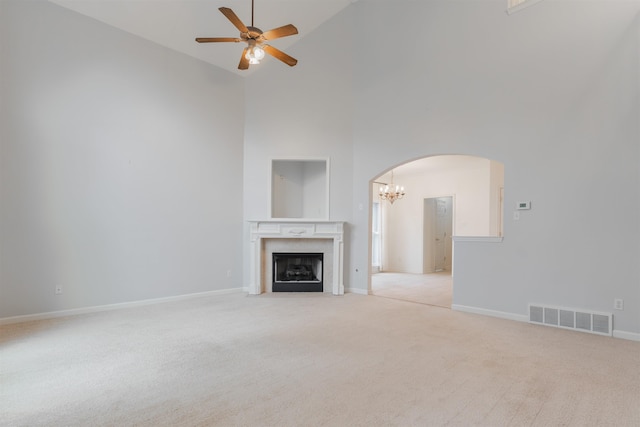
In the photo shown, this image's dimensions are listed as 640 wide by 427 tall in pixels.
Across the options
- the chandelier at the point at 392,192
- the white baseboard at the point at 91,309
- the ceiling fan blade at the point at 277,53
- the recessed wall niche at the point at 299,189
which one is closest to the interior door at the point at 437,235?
the chandelier at the point at 392,192

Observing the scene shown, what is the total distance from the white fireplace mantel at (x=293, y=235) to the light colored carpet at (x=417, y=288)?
0.84 meters

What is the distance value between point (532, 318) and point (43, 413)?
4.65 m

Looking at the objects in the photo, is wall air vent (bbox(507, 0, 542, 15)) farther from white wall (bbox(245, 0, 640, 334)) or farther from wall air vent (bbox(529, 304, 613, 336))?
wall air vent (bbox(529, 304, 613, 336))

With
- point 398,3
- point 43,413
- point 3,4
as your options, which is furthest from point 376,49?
point 43,413

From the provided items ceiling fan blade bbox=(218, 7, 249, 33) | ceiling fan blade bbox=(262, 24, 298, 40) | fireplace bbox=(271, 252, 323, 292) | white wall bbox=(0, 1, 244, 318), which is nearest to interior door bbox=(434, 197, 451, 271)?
fireplace bbox=(271, 252, 323, 292)

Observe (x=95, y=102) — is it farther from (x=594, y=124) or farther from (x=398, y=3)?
(x=594, y=124)

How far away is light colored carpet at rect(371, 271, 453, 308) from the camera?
5.30 metres

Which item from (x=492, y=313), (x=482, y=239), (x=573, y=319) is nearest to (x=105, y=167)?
(x=482, y=239)

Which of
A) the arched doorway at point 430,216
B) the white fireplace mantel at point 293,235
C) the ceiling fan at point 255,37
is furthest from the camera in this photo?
the arched doorway at point 430,216

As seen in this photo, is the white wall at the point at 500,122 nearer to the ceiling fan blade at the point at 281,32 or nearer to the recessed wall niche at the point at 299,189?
the recessed wall niche at the point at 299,189

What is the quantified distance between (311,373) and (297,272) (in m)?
3.46

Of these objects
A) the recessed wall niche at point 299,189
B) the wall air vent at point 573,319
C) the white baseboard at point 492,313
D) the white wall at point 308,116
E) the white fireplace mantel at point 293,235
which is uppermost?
the white wall at point 308,116

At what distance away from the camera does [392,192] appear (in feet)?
28.5

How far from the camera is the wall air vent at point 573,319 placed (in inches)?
138
